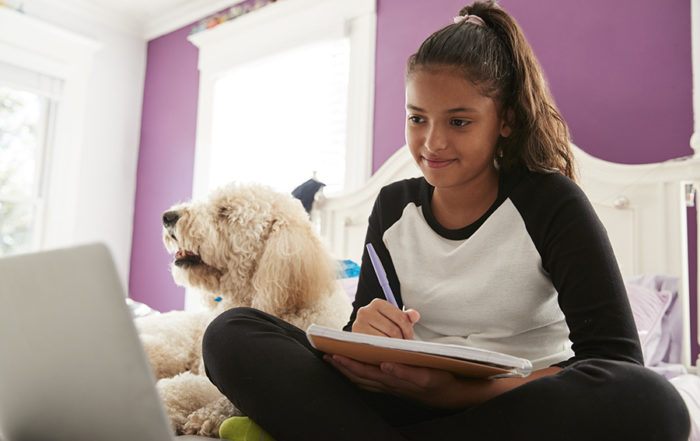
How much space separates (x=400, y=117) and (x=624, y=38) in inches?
40.1

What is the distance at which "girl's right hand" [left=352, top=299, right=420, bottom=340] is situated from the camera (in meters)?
0.85

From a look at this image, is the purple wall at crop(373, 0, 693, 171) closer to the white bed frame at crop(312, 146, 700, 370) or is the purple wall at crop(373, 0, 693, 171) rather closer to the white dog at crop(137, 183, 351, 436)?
the white bed frame at crop(312, 146, 700, 370)

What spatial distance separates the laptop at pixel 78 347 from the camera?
Answer: 48 centimetres

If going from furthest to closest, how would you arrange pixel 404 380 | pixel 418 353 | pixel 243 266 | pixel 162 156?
pixel 162 156 → pixel 243 266 → pixel 404 380 → pixel 418 353

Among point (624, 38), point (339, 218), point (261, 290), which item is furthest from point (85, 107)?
point (624, 38)

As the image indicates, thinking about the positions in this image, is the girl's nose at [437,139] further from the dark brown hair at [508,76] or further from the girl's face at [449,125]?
the dark brown hair at [508,76]

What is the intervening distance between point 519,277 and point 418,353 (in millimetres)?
425

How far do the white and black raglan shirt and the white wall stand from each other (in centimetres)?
323

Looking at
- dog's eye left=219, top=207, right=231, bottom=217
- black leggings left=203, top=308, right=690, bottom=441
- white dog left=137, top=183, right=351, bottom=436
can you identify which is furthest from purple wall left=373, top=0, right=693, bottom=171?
black leggings left=203, top=308, right=690, bottom=441

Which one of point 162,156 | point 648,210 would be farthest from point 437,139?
point 162,156

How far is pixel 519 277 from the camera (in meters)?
1.00

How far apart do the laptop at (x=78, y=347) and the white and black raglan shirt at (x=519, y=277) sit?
64 cm

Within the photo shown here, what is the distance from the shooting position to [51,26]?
11.8 feet

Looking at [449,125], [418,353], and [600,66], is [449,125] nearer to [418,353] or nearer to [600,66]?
[418,353]
